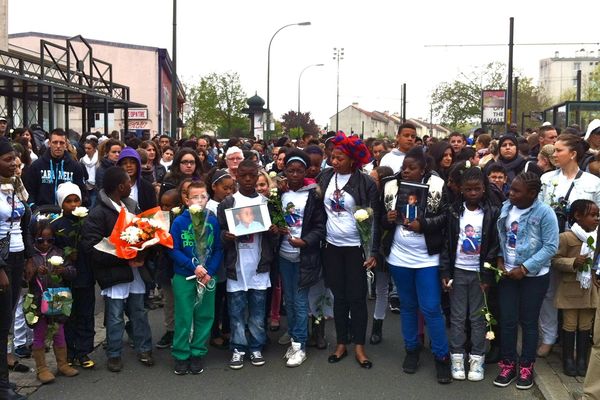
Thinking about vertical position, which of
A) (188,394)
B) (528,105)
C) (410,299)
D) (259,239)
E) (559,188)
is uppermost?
(528,105)

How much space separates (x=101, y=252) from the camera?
5840 millimetres

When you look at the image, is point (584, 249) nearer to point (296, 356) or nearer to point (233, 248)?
point (296, 356)

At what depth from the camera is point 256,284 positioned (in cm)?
625

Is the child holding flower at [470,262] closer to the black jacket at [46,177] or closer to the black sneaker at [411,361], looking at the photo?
the black sneaker at [411,361]

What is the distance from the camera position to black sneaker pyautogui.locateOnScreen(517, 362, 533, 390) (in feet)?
18.5

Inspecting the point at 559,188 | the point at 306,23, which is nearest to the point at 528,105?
the point at 306,23

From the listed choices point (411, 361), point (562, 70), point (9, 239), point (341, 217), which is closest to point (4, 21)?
point (9, 239)

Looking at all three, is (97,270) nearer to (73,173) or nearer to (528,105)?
(73,173)

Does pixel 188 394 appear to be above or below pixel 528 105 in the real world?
below

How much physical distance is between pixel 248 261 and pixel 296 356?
976 millimetres

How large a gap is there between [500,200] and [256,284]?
2.40 meters

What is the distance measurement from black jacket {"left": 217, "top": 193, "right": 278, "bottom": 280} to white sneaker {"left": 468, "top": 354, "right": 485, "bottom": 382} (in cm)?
198

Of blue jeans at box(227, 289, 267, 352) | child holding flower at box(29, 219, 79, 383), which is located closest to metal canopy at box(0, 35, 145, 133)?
child holding flower at box(29, 219, 79, 383)

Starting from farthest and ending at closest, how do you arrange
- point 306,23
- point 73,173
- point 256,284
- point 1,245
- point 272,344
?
point 306,23 → point 73,173 → point 272,344 → point 256,284 → point 1,245
